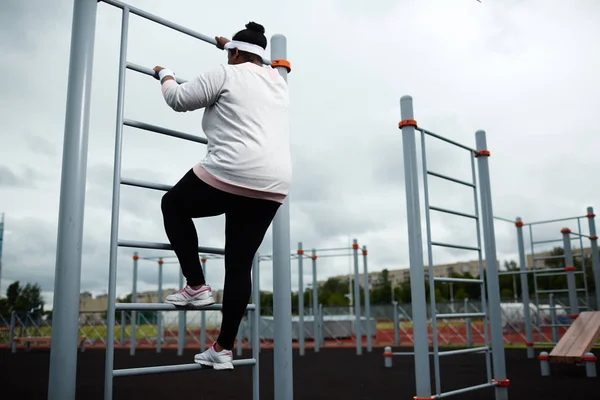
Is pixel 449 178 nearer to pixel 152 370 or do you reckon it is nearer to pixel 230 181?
pixel 230 181

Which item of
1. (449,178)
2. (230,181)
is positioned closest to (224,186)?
(230,181)

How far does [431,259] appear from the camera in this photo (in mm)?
3764

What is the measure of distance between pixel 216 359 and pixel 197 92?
101 centimetres

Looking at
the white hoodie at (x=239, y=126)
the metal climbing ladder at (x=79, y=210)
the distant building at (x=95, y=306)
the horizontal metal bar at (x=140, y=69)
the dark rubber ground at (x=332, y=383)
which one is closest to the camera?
the metal climbing ladder at (x=79, y=210)

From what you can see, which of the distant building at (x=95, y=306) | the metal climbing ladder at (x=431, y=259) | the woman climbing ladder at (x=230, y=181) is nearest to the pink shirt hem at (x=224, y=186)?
the woman climbing ladder at (x=230, y=181)

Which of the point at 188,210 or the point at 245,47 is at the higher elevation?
the point at 245,47

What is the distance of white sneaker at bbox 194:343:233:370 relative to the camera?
6.66 feet

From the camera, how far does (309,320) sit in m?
15.2

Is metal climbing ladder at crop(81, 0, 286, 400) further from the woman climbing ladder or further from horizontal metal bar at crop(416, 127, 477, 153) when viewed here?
horizontal metal bar at crop(416, 127, 477, 153)

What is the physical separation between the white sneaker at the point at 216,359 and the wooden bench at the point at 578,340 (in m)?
5.38

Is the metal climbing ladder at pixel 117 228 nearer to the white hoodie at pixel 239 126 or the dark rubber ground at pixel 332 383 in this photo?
the white hoodie at pixel 239 126

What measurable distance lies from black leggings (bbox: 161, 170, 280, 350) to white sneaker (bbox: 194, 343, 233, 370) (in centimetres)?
4

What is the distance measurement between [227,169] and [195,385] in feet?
15.0

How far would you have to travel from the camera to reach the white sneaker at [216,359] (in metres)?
2.03
